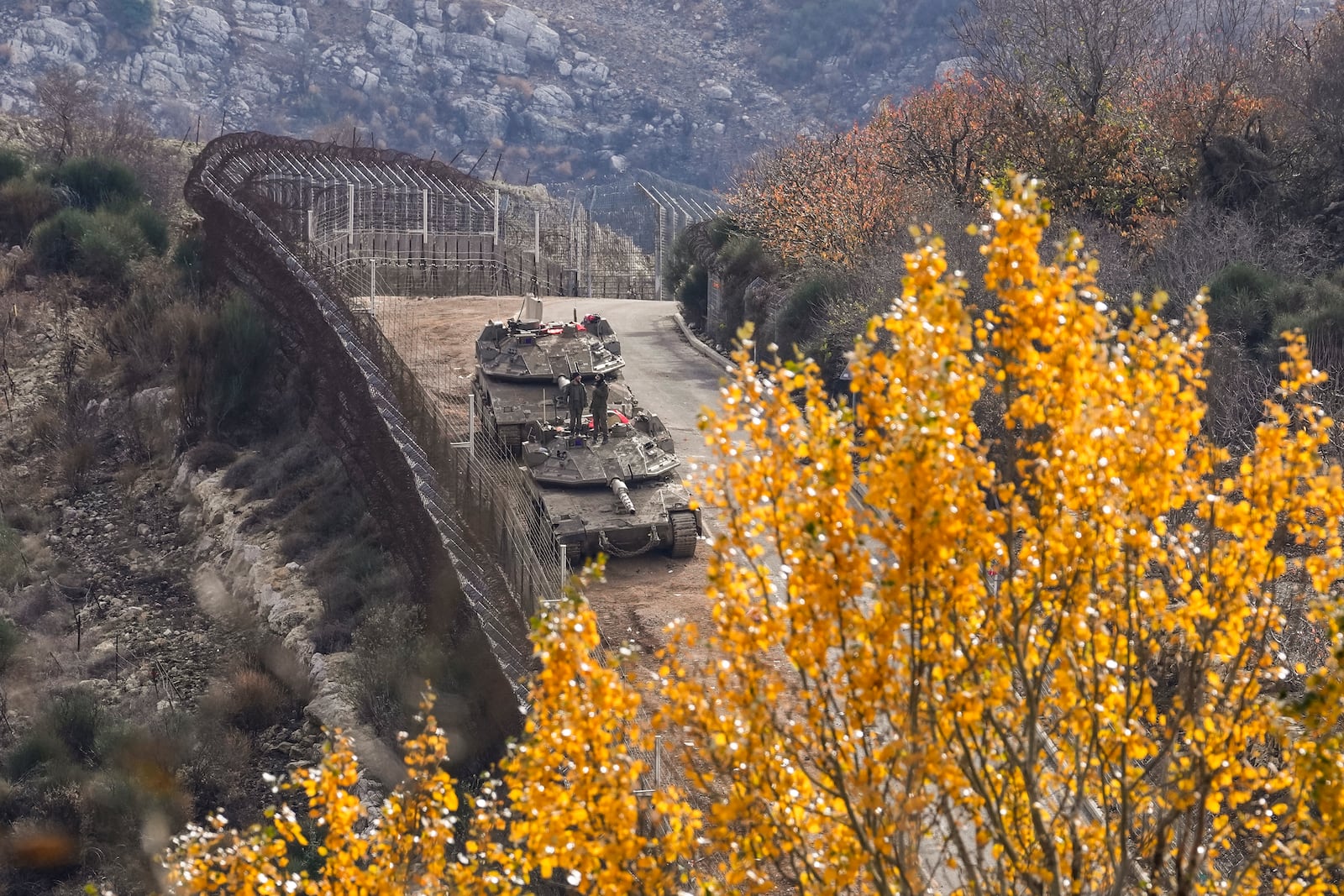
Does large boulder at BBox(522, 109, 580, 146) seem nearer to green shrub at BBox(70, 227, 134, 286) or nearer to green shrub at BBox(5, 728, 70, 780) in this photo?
green shrub at BBox(70, 227, 134, 286)

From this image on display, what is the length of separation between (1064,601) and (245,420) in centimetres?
3227

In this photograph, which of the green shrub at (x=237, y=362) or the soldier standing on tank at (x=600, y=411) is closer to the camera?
the soldier standing on tank at (x=600, y=411)

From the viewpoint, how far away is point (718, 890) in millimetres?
7953

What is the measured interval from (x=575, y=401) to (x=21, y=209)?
110 feet

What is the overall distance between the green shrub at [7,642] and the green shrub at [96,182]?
1058 inches

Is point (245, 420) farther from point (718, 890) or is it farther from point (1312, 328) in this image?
point (718, 890)

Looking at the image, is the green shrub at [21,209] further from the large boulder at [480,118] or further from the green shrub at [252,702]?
the large boulder at [480,118]

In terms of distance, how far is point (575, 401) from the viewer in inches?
883

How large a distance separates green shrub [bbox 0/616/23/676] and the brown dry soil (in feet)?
28.3

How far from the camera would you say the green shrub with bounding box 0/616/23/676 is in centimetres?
2588

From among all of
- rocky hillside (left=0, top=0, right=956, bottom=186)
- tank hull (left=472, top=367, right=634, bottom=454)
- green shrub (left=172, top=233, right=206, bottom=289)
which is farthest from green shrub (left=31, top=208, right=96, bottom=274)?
rocky hillside (left=0, top=0, right=956, bottom=186)

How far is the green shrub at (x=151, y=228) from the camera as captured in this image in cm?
4750

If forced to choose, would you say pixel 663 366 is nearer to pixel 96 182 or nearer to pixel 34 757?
pixel 34 757

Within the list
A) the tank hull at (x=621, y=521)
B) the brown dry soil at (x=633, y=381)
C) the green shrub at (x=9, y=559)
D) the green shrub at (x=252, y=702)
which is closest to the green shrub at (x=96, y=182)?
the brown dry soil at (x=633, y=381)
